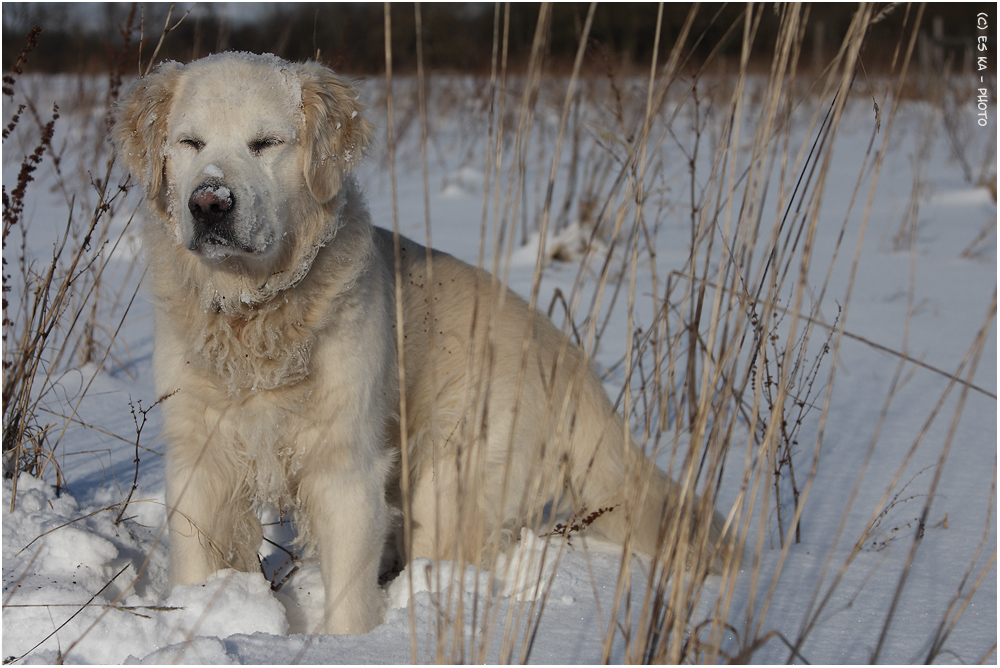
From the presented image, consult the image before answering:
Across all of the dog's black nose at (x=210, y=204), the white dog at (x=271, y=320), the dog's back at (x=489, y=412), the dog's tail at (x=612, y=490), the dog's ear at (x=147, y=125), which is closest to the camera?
the dog's black nose at (x=210, y=204)

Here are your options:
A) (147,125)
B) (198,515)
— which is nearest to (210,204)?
(147,125)

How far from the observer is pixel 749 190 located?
146 centimetres

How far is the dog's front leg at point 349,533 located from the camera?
6.32 ft

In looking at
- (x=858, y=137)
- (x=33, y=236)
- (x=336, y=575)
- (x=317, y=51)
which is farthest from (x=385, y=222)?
(x=858, y=137)

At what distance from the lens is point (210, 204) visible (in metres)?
1.72

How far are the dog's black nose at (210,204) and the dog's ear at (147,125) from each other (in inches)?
11.9

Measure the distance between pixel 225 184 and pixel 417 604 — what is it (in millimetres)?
1006

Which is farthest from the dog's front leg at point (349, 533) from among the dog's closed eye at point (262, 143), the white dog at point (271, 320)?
the dog's closed eye at point (262, 143)

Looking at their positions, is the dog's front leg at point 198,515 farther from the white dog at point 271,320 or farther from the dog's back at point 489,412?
the dog's back at point 489,412

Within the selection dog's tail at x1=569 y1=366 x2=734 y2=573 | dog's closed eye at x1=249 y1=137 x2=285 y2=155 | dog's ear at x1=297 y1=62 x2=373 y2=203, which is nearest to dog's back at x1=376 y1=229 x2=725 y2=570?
dog's tail at x1=569 y1=366 x2=734 y2=573

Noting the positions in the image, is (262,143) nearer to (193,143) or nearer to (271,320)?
(193,143)

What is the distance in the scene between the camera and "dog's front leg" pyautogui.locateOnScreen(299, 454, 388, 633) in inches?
75.9

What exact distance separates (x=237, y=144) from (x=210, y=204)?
20 cm

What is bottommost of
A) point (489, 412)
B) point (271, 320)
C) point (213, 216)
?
point (489, 412)
